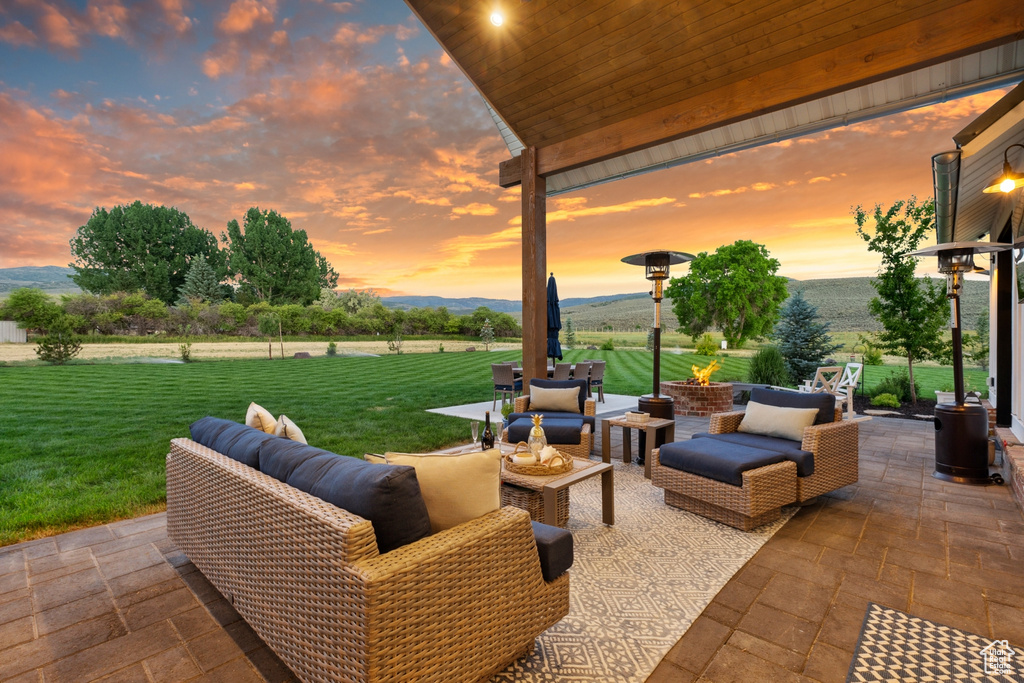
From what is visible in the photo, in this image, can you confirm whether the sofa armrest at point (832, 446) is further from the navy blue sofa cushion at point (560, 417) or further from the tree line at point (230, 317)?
the tree line at point (230, 317)

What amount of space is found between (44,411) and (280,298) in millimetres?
5052

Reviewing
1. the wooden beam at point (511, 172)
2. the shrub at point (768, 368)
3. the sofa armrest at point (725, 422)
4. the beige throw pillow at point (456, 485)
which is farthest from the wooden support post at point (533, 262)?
the shrub at point (768, 368)

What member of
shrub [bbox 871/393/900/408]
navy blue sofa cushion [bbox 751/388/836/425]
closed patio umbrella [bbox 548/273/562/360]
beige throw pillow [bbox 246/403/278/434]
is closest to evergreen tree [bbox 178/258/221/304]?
closed patio umbrella [bbox 548/273/562/360]

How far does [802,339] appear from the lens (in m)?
8.70

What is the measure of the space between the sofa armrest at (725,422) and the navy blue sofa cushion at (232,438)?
3295mm

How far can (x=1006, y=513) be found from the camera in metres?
3.15

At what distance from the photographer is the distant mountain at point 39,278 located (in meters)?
5.07

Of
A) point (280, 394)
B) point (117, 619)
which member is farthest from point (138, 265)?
point (117, 619)

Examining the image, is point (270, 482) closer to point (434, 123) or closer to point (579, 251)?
point (434, 123)

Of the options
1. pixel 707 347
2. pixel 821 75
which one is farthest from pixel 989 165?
pixel 707 347

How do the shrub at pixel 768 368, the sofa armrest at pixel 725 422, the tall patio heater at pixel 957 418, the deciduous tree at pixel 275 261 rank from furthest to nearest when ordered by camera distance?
1. the deciduous tree at pixel 275 261
2. the shrub at pixel 768 368
3. the sofa armrest at pixel 725 422
4. the tall patio heater at pixel 957 418

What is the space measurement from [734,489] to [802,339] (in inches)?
280

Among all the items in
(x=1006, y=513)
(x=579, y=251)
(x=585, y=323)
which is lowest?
(x=1006, y=513)

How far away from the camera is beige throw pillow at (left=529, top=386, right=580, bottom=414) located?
482 centimetres
